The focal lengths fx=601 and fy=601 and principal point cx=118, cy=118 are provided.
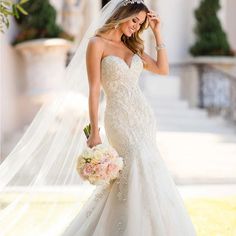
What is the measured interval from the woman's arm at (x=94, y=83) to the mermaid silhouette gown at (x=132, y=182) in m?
0.08

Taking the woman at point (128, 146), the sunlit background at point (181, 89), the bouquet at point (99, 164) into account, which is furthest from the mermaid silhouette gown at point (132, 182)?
the sunlit background at point (181, 89)

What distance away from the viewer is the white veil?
4297 mm

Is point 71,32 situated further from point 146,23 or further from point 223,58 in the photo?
point 146,23

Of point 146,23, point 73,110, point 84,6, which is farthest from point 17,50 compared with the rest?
point 146,23

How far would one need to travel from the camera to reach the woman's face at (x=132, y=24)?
369 centimetres

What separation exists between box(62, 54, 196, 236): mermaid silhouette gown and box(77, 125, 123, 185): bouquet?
18 cm

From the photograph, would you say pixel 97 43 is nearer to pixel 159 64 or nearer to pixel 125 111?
pixel 125 111

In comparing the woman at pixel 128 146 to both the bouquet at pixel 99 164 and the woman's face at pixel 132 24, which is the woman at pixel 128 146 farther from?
the bouquet at pixel 99 164

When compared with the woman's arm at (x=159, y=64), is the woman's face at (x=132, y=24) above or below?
above

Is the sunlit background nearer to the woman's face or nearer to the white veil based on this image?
the white veil

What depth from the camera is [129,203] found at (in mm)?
3574

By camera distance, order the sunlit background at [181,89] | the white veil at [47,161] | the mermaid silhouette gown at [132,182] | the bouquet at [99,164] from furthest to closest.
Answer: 1. the sunlit background at [181,89]
2. the white veil at [47,161]
3. the mermaid silhouette gown at [132,182]
4. the bouquet at [99,164]

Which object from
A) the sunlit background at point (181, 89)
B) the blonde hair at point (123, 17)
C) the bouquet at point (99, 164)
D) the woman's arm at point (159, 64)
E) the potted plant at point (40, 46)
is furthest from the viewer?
the potted plant at point (40, 46)

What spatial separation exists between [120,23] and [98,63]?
293 mm
